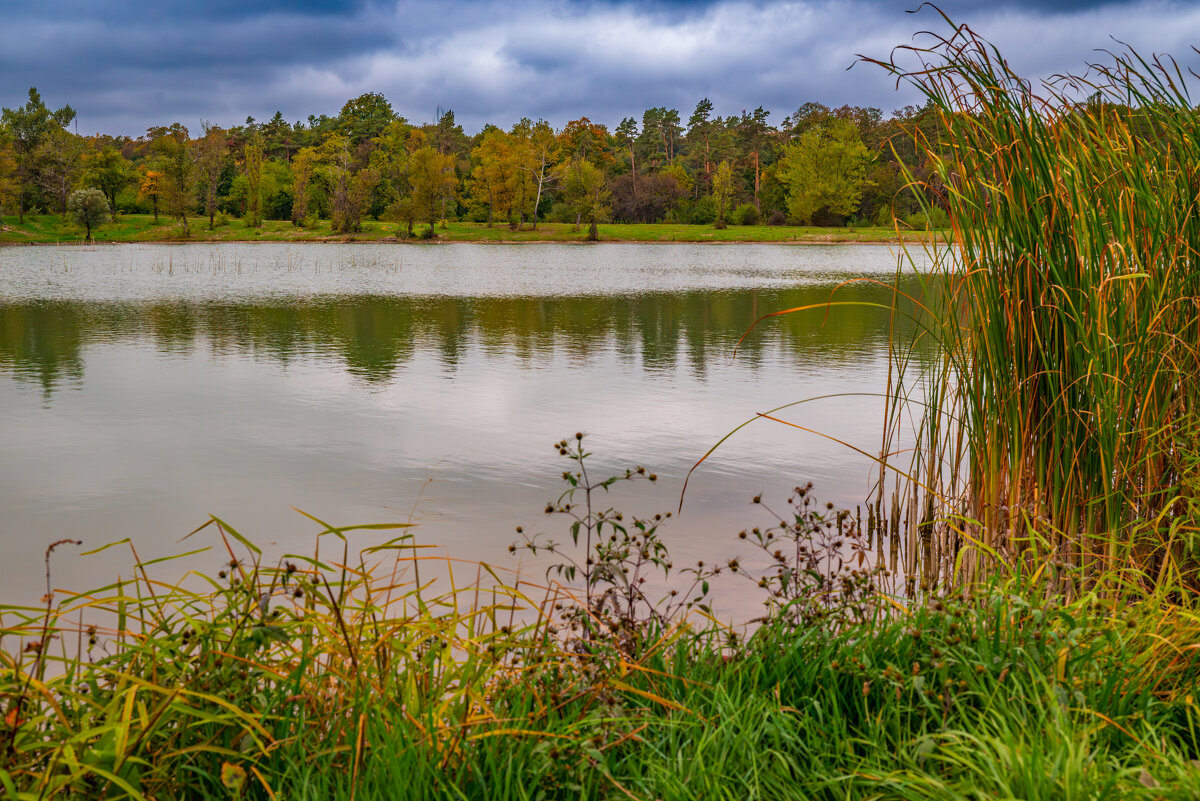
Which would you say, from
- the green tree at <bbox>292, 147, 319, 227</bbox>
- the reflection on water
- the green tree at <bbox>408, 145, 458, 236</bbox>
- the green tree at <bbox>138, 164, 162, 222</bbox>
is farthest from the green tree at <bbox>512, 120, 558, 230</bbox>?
the reflection on water

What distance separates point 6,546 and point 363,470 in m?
1.79

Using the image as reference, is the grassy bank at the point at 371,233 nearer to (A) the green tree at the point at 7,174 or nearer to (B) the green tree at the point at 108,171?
(A) the green tree at the point at 7,174

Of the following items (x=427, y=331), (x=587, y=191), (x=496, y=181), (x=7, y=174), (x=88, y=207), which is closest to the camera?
(x=427, y=331)

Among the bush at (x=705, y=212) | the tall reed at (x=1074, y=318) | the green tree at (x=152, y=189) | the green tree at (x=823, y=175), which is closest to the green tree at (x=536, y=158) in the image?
the bush at (x=705, y=212)

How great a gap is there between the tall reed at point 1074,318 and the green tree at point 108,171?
6206 centimetres

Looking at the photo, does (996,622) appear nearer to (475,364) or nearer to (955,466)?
(955,466)

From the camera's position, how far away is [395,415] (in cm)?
677

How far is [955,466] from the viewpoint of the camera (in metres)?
3.27

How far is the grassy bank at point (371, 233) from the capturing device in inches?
1892

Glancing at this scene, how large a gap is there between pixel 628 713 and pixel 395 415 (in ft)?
16.3

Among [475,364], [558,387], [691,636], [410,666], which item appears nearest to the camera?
[410,666]

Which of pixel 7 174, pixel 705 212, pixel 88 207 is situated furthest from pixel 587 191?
pixel 7 174

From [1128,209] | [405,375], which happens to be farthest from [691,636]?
[405,375]

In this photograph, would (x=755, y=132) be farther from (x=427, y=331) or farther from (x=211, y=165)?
(x=427, y=331)
